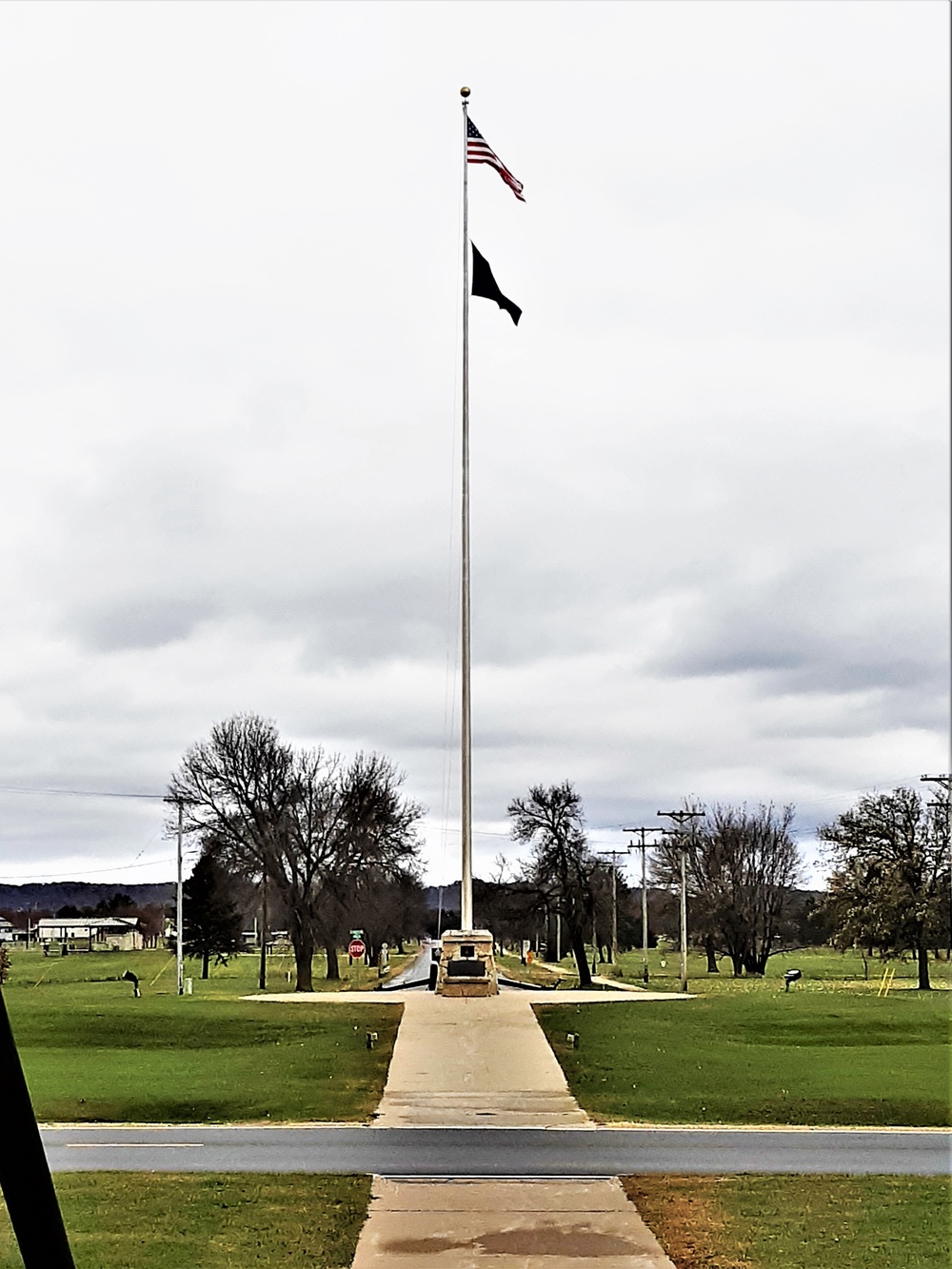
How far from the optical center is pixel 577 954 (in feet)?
161

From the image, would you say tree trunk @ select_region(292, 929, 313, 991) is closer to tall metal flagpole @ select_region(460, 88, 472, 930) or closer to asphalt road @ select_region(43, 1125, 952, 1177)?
tall metal flagpole @ select_region(460, 88, 472, 930)

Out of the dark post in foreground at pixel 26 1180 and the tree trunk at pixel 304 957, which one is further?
the tree trunk at pixel 304 957

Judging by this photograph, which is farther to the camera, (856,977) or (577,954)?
(856,977)

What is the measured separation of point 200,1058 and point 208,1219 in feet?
43.5

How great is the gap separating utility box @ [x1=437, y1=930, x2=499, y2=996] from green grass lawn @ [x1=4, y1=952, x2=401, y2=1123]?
165cm

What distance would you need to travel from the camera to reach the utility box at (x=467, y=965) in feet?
103

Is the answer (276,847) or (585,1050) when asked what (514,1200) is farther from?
(276,847)

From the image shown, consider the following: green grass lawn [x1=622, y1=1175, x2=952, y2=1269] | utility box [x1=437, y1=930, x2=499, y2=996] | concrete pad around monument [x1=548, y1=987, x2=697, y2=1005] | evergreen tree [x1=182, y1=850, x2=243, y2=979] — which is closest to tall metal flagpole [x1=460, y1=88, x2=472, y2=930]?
utility box [x1=437, y1=930, x2=499, y2=996]

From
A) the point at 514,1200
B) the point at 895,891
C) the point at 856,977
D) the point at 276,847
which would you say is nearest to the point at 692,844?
the point at 856,977

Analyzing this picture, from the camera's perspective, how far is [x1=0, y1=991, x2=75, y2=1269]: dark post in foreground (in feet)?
10.3

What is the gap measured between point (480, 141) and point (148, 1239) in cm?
2484

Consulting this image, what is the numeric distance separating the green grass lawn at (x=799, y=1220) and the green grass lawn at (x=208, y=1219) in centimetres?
258

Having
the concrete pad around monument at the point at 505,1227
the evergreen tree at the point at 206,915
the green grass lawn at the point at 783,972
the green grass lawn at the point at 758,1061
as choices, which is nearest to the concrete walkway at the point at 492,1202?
the concrete pad around monument at the point at 505,1227

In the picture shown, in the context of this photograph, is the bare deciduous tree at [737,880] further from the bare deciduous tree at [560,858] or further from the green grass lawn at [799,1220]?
the green grass lawn at [799,1220]
